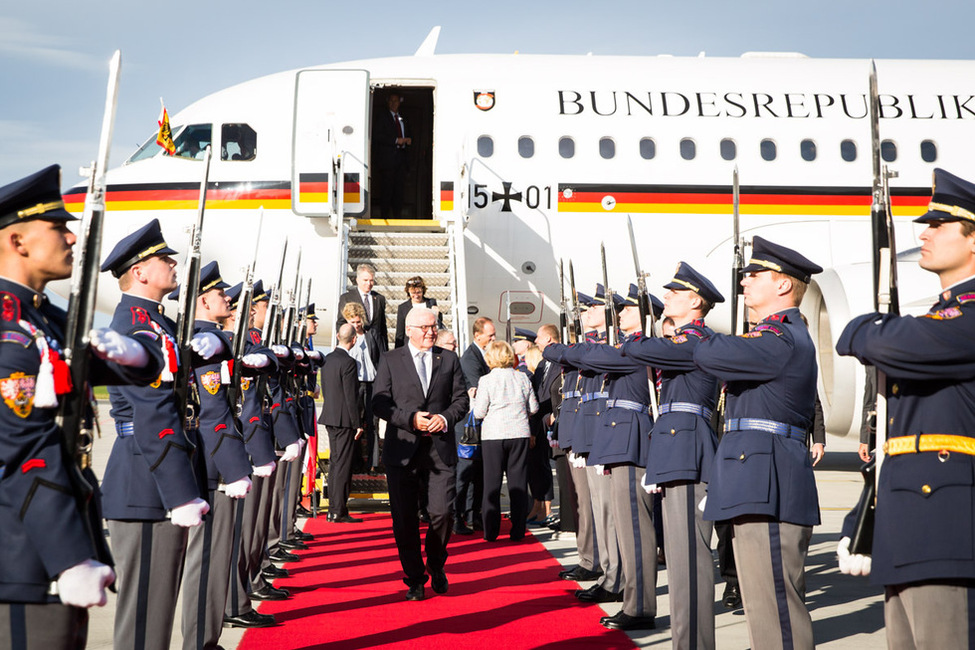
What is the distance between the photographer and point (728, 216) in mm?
11438

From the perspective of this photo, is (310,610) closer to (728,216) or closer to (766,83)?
(728,216)

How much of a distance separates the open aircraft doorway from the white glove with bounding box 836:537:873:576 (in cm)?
959

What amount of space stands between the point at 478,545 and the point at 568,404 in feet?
6.02

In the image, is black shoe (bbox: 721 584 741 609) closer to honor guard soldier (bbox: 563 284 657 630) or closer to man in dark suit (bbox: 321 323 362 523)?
honor guard soldier (bbox: 563 284 657 630)

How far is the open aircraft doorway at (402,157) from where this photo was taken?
12367mm

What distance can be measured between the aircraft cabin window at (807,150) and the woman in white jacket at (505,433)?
5.17 meters

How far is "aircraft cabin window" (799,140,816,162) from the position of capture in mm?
11438

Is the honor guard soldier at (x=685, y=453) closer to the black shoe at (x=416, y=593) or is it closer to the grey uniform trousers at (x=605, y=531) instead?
the grey uniform trousers at (x=605, y=531)

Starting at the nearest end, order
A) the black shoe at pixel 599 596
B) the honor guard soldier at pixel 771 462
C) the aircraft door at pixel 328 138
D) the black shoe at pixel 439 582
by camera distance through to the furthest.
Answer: the honor guard soldier at pixel 771 462
the black shoe at pixel 599 596
the black shoe at pixel 439 582
the aircraft door at pixel 328 138

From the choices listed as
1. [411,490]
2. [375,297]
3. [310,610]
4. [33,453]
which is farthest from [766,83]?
[33,453]

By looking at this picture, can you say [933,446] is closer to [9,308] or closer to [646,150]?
[9,308]

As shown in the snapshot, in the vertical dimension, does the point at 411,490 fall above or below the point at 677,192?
below

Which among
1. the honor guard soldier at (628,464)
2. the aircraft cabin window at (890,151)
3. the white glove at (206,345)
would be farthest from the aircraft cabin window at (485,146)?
the white glove at (206,345)

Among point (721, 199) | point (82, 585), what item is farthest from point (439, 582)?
point (721, 199)
